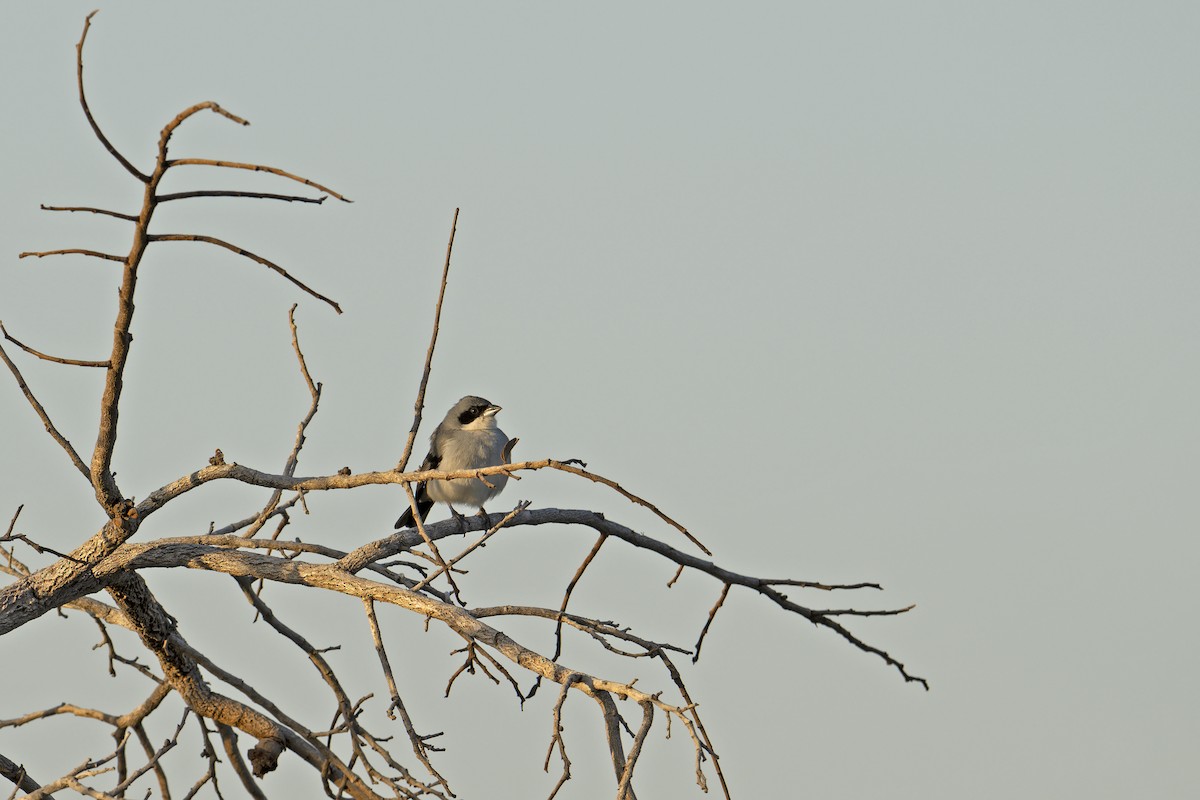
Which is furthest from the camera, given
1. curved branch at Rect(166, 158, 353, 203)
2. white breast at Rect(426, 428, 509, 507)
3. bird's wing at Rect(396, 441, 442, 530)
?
bird's wing at Rect(396, 441, 442, 530)

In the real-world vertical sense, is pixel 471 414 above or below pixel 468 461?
above

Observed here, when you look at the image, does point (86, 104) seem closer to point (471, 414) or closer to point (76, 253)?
point (76, 253)

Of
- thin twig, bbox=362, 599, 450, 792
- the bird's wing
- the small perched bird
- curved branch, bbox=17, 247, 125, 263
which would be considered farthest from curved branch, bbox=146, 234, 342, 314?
the bird's wing

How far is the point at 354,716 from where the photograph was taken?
18.0 feet

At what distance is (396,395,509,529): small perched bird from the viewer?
9180 mm

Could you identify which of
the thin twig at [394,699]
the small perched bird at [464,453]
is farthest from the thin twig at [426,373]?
the small perched bird at [464,453]

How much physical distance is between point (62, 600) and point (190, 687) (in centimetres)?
89

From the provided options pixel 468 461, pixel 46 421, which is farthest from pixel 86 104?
pixel 468 461

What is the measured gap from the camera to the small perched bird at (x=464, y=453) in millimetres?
9180

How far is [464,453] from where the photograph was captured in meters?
9.56

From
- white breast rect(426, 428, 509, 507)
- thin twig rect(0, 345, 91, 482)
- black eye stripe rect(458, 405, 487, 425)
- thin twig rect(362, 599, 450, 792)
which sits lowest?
thin twig rect(362, 599, 450, 792)

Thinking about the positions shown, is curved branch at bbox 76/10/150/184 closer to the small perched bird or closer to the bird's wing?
the small perched bird

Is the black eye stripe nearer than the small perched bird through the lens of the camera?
No

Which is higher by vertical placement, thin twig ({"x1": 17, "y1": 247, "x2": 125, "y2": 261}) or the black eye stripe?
the black eye stripe
